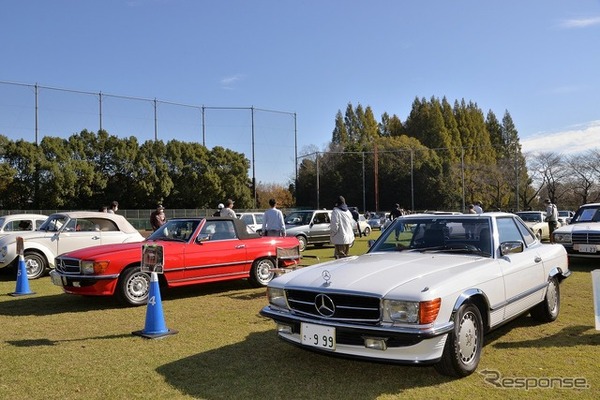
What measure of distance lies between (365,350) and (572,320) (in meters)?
4.05

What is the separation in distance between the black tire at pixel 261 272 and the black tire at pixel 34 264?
5.46m

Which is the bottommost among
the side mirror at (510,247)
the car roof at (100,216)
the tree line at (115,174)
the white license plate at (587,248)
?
the white license plate at (587,248)

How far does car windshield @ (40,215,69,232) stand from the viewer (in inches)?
485

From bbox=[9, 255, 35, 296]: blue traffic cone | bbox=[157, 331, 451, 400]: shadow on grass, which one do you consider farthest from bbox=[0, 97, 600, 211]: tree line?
bbox=[157, 331, 451, 400]: shadow on grass

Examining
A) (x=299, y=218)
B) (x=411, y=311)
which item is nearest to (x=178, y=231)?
(x=411, y=311)

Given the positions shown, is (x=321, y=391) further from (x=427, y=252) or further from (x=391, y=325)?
(x=427, y=252)

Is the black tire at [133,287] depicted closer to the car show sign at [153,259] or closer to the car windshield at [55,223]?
the car show sign at [153,259]

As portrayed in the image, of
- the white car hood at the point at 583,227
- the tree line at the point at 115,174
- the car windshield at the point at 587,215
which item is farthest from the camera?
the tree line at the point at 115,174

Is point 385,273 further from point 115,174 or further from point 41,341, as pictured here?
point 115,174

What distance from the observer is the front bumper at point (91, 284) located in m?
7.97

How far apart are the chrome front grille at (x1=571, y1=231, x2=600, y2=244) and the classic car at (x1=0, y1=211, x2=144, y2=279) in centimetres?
1083

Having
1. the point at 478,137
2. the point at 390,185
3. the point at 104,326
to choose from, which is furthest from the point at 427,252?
the point at 478,137

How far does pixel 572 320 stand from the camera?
679cm

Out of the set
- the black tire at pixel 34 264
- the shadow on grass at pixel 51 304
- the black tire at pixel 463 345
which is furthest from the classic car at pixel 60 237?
the black tire at pixel 463 345
